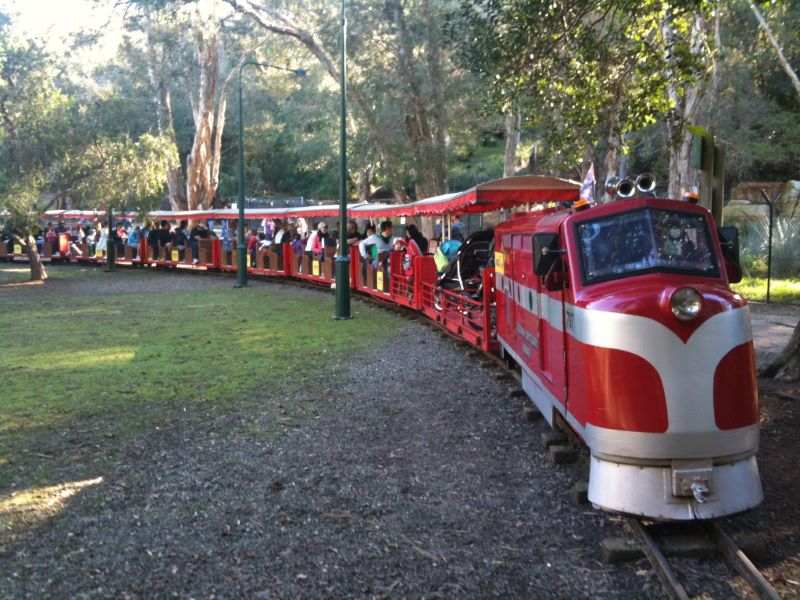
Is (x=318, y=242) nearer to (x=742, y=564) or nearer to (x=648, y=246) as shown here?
(x=648, y=246)

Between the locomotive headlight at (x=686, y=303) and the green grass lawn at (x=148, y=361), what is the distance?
477cm

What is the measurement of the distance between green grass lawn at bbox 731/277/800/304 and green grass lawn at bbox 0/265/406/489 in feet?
28.0

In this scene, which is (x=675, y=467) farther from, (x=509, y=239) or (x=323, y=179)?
(x=323, y=179)

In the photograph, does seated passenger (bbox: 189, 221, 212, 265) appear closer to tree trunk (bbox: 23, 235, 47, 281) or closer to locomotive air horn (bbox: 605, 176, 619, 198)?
tree trunk (bbox: 23, 235, 47, 281)

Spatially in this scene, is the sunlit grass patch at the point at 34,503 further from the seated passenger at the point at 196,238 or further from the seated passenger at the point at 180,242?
the seated passenger at the point at 180,242

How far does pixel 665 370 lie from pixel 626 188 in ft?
5.36

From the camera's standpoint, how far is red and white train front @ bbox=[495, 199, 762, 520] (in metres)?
5.10

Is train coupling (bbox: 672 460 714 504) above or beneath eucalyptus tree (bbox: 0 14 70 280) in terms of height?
beneath

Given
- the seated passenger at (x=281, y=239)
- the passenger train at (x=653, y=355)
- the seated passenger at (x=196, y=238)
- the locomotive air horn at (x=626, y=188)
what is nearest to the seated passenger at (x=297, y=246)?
the seated passenger at (x=281, y=239)

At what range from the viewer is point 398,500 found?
6.34 metres

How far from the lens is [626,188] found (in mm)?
6238

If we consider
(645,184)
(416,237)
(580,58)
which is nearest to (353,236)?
(416,237)

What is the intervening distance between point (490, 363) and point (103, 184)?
62.2 feet

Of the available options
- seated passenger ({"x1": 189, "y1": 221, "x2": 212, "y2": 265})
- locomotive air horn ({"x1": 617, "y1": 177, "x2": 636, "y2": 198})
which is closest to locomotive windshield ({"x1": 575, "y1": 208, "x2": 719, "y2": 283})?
locomotive air horn ({"x1": 617, "y1": 177, "x2": 636, "y2": 198})
